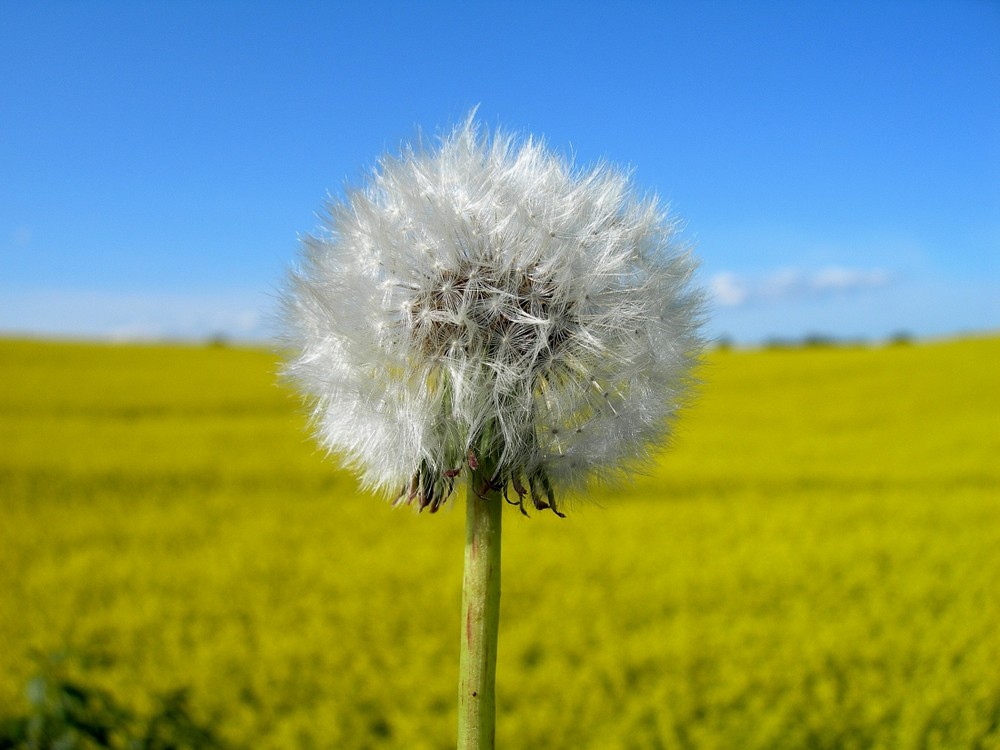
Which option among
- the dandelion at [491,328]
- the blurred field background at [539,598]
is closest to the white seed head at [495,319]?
the dandelion at [491,328]

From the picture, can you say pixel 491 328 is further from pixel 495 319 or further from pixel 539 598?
pixel 539 598

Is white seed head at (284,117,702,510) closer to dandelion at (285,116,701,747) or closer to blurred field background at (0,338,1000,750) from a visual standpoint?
dandelion at (285,116,701,747)

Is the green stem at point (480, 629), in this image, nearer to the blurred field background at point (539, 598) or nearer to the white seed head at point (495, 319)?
the white seed head at point (495, 319)

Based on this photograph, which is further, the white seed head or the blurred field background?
the blurred field background

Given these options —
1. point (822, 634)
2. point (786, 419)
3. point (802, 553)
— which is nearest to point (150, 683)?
point (822, 634)

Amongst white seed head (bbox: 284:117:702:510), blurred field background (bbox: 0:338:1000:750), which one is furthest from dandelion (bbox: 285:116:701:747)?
blurred field background (bbox: 0:338:1000:750)

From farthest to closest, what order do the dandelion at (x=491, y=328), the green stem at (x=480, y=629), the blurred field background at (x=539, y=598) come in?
the blurred field background at (x=539, y=598), the dandelion at (x=491, y=328), the green stem at (x=480, y=629)

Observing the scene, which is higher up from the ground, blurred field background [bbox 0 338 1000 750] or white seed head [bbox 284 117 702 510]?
white seed head [bbox 284 117 702 510]

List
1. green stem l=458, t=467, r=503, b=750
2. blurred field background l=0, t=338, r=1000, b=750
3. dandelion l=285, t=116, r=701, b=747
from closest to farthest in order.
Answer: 1. green stem l=458, t=467, r=503, b=750
2. dandelion l=285, t=116, r=701, b=747
3. blurred field background l=0, t=338, r=1000, b=750
